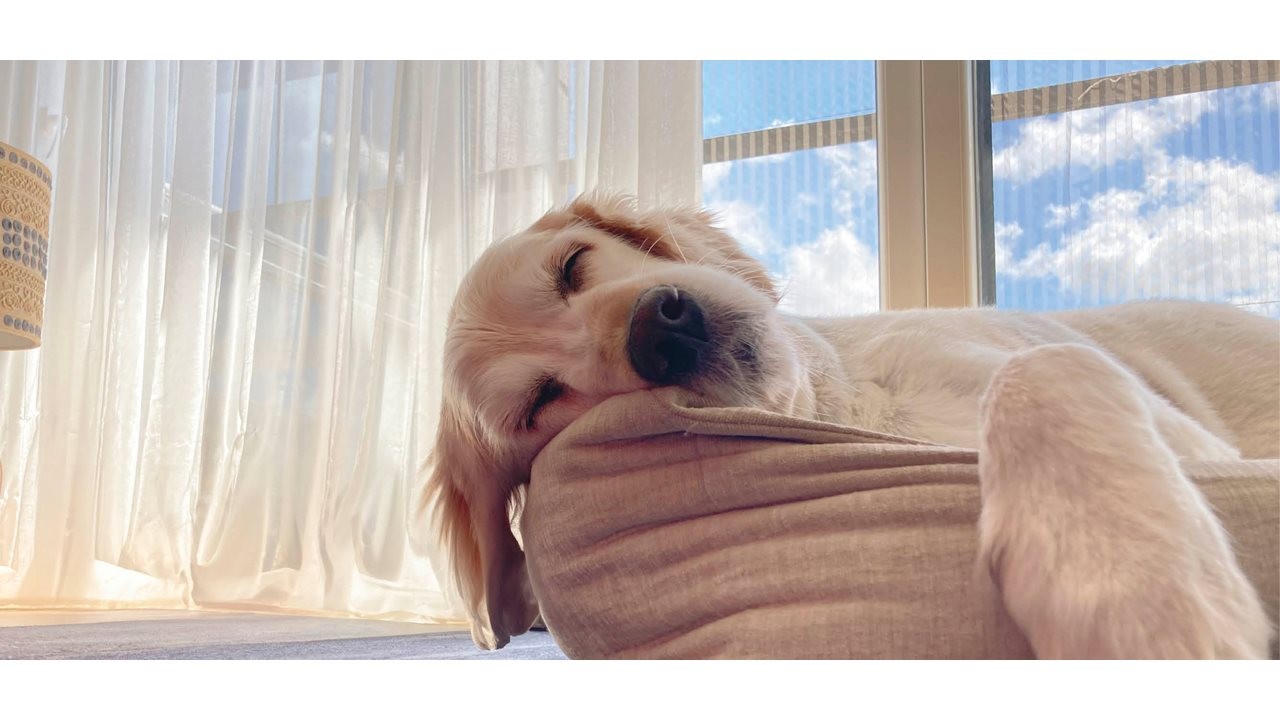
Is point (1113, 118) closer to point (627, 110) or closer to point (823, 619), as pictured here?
point (627, 110)

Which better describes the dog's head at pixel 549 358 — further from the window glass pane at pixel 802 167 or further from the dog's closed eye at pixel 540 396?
the window glass pane at pixel 802 167

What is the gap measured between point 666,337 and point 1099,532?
23.1 inches

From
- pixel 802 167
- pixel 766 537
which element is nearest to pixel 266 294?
pixel 802 167

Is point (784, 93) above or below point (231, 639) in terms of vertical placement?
above

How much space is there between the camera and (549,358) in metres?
1.37

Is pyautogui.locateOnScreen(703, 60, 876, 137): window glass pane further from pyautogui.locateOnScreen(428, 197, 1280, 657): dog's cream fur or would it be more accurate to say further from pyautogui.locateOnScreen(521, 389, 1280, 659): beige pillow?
pyautogui.locateOnScreen(521, 389, 1280, 659): beige pillow

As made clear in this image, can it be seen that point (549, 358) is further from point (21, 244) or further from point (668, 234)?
point (21, 244)

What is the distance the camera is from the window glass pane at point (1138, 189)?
2.58 meters

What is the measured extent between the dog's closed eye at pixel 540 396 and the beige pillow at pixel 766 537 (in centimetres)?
21
